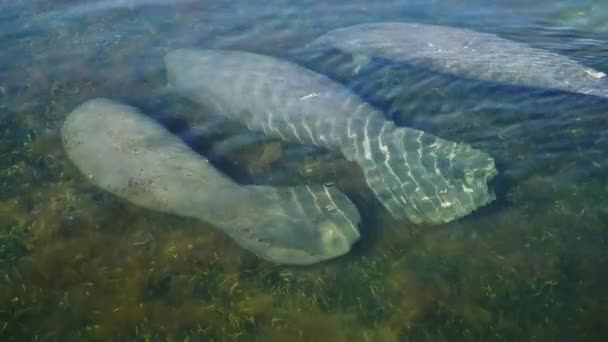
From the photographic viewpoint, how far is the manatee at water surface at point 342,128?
200 inches

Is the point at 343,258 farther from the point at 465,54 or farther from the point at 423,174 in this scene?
the point at 465,54

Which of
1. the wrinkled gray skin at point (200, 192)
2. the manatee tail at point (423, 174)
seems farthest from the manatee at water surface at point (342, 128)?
the wrinkled gray skin at point (200, 192)

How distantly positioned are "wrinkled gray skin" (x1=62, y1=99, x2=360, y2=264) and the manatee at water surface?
28.8 inches

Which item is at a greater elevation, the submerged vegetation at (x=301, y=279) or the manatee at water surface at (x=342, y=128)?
the manatee at water surface at (x=342, y=128)

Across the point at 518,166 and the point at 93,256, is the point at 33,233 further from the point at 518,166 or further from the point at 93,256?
the point at 518,166

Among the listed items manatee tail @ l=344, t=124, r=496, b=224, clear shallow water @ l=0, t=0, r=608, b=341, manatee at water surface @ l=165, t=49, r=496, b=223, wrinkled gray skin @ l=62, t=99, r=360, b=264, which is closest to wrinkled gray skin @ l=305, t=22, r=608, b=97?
clear shallow water @ l=0, t=0, r=608, b=341

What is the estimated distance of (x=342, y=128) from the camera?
610 centimetres

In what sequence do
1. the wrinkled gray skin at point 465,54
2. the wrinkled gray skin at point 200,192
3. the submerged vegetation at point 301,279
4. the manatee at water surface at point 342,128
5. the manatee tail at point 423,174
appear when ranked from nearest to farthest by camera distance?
1. the submerged vegetation at point 301,279
2. the wrinkled gray skin at point 200,192
3. the manatee tail at point 423,174
4. the manatee at water surface at point 342,128
5. the wrinkled gray skin at point 465,54

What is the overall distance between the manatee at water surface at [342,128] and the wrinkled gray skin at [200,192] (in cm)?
73

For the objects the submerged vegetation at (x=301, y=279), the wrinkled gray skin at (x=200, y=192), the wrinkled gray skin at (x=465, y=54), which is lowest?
the submerged vegetation at (x=301, y=279)

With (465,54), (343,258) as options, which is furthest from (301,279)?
(465,54)

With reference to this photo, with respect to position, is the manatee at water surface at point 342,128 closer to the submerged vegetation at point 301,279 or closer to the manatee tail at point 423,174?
the manatee tail at point 423,174

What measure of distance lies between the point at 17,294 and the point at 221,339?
1.70 m

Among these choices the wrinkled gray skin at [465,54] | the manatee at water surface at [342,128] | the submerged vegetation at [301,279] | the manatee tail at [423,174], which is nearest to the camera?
the submerged vegetation at [301,279]
